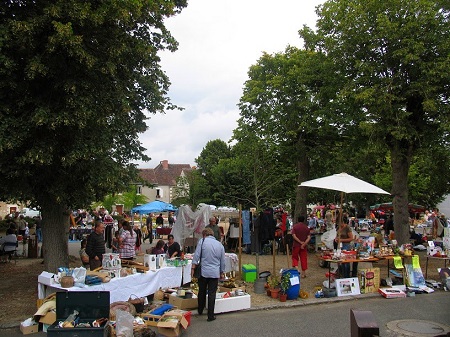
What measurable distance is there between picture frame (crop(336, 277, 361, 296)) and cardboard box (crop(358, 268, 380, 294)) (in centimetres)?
24

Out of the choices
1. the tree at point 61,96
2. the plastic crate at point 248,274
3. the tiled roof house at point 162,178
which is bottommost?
the plastic crate at point 248,274

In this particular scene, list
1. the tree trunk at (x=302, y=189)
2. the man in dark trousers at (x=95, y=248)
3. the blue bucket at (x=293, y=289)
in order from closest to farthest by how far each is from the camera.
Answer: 1. the blue bucket at (x=293, y=289)
2. the man in dark trousers at (x=95, y=248)
3. the tree trunk at (x=302, y=189)

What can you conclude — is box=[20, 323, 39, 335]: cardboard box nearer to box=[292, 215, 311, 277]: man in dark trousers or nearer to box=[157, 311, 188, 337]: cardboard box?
box=[157, 311, 188, 337]: cardboard box

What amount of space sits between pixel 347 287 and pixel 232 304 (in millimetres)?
3215

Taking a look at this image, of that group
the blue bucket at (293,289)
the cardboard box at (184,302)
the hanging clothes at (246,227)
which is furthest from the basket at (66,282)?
the hanging clothes at (246,227)

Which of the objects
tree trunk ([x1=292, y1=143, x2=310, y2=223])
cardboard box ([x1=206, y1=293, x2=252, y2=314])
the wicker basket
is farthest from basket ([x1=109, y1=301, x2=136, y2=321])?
tree trunk ([x1=292, y1=143, x2=310, y2=223])

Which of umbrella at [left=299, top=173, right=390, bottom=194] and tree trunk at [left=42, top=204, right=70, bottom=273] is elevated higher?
umbrella at [left=299, top=173, right=390, bottom=194]

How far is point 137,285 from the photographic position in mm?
9102

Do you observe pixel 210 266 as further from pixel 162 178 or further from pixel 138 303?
pixel 162 178

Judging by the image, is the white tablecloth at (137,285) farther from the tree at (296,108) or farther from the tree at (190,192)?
the tree at (296,108)

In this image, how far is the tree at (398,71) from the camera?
1361 centimetres

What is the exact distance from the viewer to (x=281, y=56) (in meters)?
21.4

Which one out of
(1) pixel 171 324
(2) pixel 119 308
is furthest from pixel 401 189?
(2) pixel 119 308

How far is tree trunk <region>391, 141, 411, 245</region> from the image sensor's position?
15359mm
